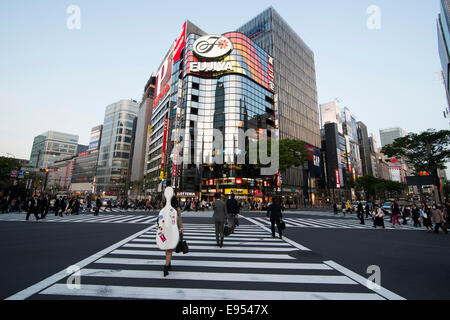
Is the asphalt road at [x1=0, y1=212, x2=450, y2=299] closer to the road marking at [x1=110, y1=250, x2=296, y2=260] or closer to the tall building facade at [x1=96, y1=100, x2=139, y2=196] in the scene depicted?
the road marking at [x1=110, y1=250, x2=296, y2=260]

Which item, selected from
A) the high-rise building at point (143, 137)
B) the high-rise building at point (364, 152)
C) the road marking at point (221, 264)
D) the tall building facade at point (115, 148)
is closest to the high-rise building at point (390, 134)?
the high-rise building at point (364, 152)

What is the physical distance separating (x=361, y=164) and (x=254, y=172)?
9113 centimetres

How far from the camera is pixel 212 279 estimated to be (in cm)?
405

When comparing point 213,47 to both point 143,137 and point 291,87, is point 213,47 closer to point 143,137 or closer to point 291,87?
point 291,87

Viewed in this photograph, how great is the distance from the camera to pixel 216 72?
54875 millimetres

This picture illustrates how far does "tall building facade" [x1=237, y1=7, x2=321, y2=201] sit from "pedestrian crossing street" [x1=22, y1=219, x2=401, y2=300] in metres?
55.4

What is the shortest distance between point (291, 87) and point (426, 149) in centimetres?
4918

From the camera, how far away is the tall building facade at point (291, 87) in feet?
208

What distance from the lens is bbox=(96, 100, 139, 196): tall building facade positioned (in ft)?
298

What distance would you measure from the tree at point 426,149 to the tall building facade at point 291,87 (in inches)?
1320

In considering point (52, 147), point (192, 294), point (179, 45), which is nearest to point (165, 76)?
point (179, 45)

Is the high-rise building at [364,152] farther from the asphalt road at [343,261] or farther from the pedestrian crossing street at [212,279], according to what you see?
the pedestrian crossing street at [212,279]
